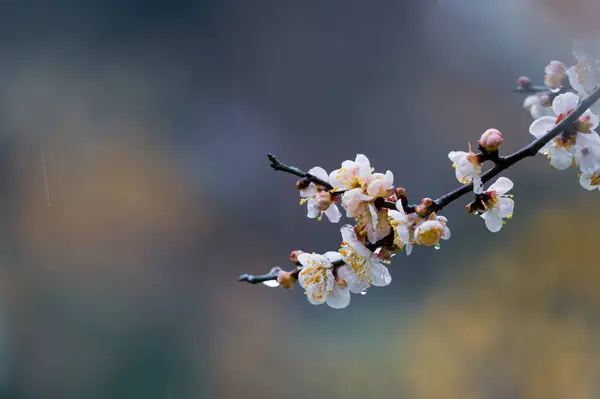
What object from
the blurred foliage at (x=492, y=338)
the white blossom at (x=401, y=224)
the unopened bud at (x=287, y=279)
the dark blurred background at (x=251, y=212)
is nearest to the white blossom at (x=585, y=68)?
the white blossom at (x=401, y=224)

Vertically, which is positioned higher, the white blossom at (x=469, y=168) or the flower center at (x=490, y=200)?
the white blossom at (x=469, y=168)

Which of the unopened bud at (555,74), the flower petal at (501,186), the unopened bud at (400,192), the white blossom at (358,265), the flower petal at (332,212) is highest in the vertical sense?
the unopened bud at (555,74)

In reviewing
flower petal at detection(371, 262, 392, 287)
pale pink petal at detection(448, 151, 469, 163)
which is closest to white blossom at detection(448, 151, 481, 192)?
pale pink petal at detection(448, 151, 469, 163)

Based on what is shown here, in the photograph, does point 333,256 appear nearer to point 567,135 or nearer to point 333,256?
point 333,256

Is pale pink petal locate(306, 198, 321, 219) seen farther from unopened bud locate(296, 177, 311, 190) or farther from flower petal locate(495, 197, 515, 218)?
flower petal locate(495, 197, 515, 218)

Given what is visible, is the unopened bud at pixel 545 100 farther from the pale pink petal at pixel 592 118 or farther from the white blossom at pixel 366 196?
the white blossom at pixel 366 196

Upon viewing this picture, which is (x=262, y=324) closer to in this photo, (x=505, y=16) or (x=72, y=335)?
(x=72, y=335)

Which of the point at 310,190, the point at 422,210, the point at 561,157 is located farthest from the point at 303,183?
the point at 561,157

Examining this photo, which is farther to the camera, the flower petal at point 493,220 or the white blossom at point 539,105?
the white blossom at point 539,105

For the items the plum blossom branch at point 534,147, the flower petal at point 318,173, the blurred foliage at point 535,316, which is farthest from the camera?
the blurred foliage at point 535,316
